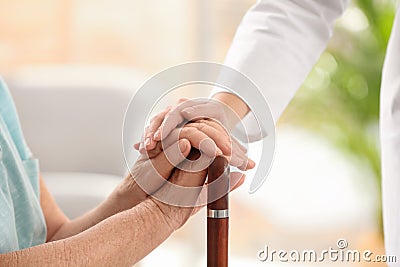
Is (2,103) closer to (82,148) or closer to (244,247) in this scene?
(82,148)

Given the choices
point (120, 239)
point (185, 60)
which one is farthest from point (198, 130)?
point (185, 60)

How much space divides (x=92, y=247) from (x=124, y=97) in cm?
178

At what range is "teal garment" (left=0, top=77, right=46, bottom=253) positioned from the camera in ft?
4.07

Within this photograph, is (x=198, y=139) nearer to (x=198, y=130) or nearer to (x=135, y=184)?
(x=198, y=130)

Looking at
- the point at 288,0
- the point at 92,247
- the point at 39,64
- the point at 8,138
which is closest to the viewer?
the point at 92,247

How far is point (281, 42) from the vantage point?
1.44 meters

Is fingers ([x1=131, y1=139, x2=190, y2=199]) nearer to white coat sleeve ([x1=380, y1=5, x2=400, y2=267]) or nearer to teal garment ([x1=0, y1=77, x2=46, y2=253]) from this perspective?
teal garment ([x1=0, y1=77, x2=46, y2=253])

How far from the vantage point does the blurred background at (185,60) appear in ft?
9.12

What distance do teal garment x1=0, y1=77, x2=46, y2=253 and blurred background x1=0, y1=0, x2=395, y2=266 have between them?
95 cm

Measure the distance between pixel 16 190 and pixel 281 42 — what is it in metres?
0.56

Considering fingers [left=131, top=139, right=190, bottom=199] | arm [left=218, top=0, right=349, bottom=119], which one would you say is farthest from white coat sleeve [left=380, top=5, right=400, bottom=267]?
fingers [left=131, top=139, right=190, bottom=199]

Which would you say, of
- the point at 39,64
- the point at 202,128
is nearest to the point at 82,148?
Answer: the point at 39,64

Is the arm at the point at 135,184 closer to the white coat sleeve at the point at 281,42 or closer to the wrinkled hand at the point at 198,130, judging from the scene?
the wrinkled hand at the point at 198,130

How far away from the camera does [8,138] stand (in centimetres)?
137
